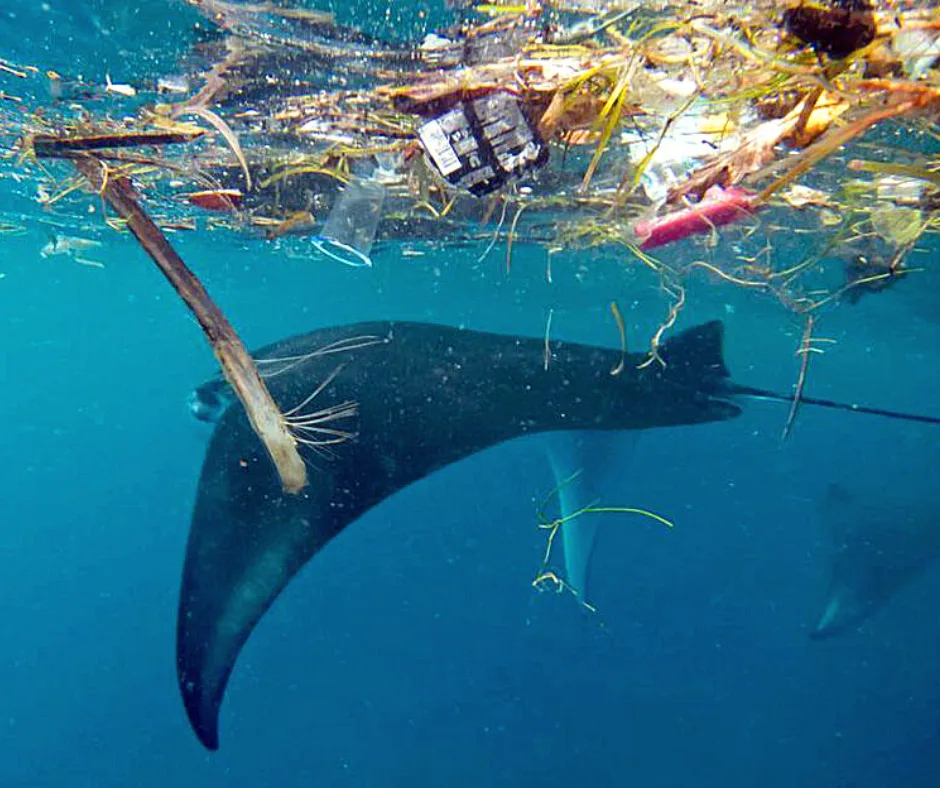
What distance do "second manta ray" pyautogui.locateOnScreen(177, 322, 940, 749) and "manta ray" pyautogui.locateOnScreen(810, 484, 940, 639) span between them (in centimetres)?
972

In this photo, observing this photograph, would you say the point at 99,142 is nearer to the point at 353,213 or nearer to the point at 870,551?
the point at 353,213

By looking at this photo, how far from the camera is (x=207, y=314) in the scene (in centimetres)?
298

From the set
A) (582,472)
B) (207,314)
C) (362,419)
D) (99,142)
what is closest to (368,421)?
(362,419)

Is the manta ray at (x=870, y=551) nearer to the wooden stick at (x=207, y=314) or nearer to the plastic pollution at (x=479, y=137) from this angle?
the plastic pollution at (x=479, y=137)

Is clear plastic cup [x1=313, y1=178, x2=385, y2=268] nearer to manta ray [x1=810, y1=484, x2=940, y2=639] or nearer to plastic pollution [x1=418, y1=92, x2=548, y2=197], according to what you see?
plastic pollution [x1=418, y1=92, x2=548, y2=197]

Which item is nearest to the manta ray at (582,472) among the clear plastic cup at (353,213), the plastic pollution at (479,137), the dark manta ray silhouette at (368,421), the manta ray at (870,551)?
the dark manta ray silhouette at (368,421)

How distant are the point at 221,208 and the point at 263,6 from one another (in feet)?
19.8

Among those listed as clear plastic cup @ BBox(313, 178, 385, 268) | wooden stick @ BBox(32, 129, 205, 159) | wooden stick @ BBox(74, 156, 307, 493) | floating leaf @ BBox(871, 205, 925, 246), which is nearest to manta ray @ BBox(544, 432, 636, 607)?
floating leaf @ BBox(871, 205, 925, 246)

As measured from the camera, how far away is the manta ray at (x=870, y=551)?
12.9 meters

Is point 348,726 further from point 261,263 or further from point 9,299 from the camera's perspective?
point 9,299

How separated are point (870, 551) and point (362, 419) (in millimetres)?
12619

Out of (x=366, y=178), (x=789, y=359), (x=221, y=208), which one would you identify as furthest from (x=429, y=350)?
(x=789, y=359)

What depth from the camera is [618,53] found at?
3492mm

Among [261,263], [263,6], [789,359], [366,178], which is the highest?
[263,6]
